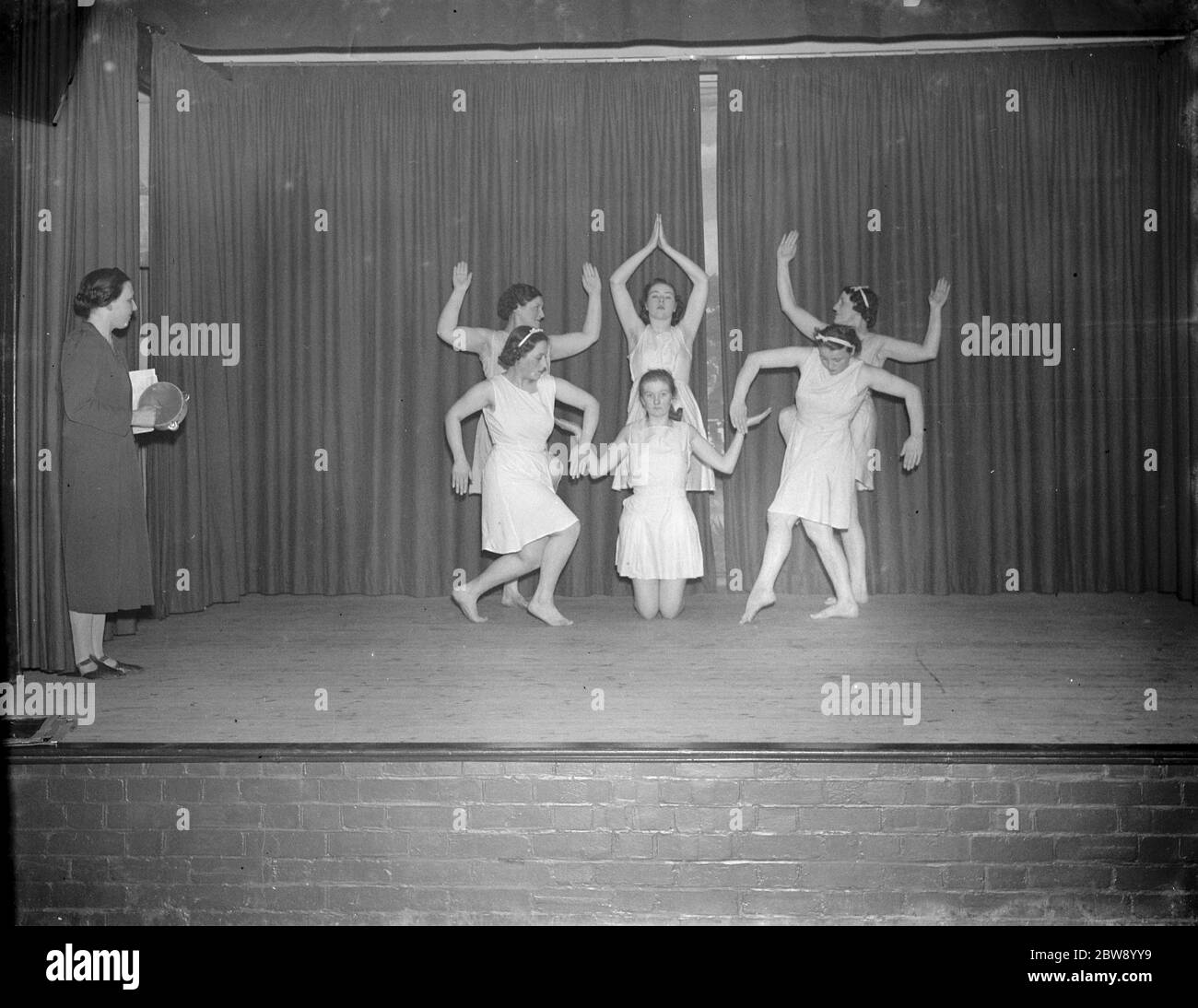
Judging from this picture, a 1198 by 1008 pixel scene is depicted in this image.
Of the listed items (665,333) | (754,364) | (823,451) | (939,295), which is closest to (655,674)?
(823,451)

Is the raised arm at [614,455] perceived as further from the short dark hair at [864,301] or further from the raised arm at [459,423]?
the short dark hair at [864,301]

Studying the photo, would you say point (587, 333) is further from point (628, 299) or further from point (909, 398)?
point (909, 398)

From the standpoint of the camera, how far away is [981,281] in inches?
204

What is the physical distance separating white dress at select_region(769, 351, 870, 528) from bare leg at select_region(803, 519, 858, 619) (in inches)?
1.5

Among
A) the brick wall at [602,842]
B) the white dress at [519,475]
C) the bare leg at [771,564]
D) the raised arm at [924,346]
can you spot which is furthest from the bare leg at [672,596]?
the brick wall at [602,842]

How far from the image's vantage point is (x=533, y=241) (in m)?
5.32

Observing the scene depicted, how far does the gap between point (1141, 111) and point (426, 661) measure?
4.00 metres

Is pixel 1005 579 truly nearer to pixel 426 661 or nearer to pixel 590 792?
pixel 426 661

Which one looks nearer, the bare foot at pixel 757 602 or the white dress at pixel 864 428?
the bare foot at pixel 757 602

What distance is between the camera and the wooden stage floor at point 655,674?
2.84 m

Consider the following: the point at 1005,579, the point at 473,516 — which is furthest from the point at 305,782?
the point at 1005,579

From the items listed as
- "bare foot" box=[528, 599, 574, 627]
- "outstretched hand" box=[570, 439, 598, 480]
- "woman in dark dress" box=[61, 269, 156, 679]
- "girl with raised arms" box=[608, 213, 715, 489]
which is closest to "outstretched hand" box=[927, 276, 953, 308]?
"girl with raised arms" box=[608, 213, 715, 489]

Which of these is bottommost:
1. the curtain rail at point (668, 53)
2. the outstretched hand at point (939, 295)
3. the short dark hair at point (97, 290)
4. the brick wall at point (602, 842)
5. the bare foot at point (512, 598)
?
the brick wall at point (602, 842)

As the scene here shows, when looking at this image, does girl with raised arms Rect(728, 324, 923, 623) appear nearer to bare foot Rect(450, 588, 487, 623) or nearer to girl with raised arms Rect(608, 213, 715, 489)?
girl with raised arms Rect(608, 213, 715, 489)
